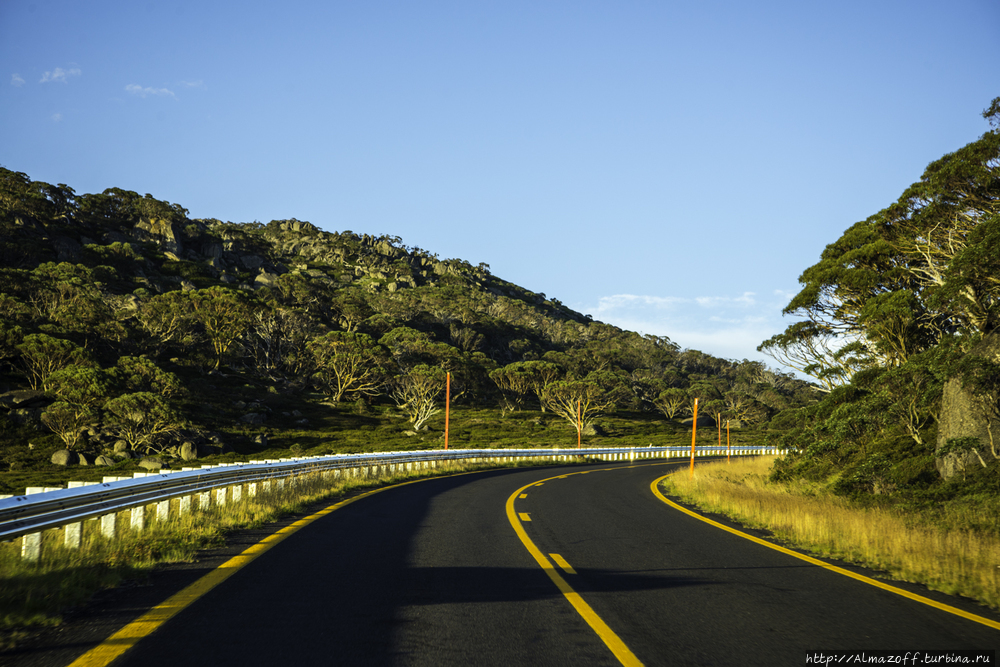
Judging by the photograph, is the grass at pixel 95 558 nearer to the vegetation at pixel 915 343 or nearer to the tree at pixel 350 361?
the vegetation at pixel 915 343

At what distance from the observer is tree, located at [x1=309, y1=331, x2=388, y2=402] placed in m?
71.4

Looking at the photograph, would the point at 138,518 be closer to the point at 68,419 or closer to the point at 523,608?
the point at 523,608

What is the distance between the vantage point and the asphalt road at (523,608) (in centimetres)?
491

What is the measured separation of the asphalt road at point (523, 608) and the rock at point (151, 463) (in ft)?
103

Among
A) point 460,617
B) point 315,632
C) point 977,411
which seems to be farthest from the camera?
point 977,411

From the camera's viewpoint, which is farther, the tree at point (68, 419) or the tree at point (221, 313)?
the tree at point (221, 313)

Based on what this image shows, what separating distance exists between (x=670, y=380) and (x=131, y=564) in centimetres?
10450

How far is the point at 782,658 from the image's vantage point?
4910 millimetres

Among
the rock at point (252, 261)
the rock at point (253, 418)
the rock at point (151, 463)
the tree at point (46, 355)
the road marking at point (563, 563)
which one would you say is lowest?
the rock at point (151, 463)

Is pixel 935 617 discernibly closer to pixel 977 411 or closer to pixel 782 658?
pixel 782 658

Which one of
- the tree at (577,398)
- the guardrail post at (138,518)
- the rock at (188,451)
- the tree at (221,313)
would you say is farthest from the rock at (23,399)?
the guardrail post at (138,518)

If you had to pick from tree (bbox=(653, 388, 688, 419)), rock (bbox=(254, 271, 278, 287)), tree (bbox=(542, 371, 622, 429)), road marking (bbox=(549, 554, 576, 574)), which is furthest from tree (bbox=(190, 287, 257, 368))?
road marking (bbox=(549, 554, 576, 574))

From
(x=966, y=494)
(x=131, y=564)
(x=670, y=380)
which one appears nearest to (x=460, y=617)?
(x=131, y=564)

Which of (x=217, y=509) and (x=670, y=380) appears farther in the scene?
(x=670, y=380)
